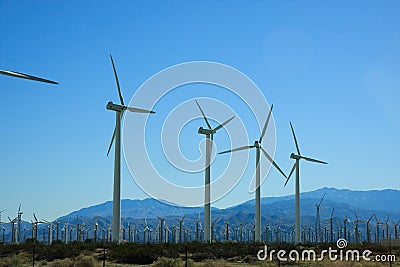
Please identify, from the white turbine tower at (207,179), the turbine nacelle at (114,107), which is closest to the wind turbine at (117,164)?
the turbine nacelle at (114,107)

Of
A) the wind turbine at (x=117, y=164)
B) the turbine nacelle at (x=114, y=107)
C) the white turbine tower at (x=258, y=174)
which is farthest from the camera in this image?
the white turbine tower at (x=258, y=174)

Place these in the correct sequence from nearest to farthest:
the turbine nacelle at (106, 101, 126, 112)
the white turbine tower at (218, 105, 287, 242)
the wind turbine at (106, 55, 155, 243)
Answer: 1. the wind turbine at (106, 55, 155, 243)
2. the turbine nacelle at (106, 101, 126, 112)
3. the white turbine tower at (218, 105, 287, 242)

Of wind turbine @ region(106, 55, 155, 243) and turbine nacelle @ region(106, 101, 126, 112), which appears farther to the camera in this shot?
turbine nacelle @ region(106, 101, 126, 112)

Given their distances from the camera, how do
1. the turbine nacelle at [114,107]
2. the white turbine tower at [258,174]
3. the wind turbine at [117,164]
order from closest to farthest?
the wind turbine at [117,164] → the turbine nacelle at [114,107] → the white turbine tower at [258,174]

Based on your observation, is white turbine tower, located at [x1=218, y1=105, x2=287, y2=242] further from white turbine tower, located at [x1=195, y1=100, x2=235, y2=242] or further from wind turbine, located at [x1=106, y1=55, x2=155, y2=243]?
wind turbine, located at [x1=106, y1=55, x2=155, y2=243]

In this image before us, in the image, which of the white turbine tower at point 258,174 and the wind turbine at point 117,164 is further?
the white turbine tower at point 258,174

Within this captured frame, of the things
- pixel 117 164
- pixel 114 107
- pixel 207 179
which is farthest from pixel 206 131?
pixel 117 164

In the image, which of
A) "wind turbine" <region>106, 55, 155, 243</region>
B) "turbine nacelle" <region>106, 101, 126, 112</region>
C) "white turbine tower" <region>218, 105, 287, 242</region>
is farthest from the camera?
"white turbine tower" <region>218, 105, 287, 242</region>

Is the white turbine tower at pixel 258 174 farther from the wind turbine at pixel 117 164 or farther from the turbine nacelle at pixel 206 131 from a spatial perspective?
the wind turbine at pixel 117 164

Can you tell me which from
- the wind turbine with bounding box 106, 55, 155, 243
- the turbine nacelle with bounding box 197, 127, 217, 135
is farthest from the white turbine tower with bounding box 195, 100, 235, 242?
the wind turbine with bounding box 106, 55, 155, 243

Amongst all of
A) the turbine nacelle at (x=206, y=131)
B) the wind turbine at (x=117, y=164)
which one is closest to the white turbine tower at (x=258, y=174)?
the turbine nacelle at (x=206, y=131)

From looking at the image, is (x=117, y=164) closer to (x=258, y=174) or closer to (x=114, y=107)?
(x=114, y=107)

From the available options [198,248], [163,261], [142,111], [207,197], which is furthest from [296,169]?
[163,261]

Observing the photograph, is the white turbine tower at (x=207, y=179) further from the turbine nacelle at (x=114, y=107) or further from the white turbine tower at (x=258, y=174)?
the turbine nacelle at (x=114, y=107)
